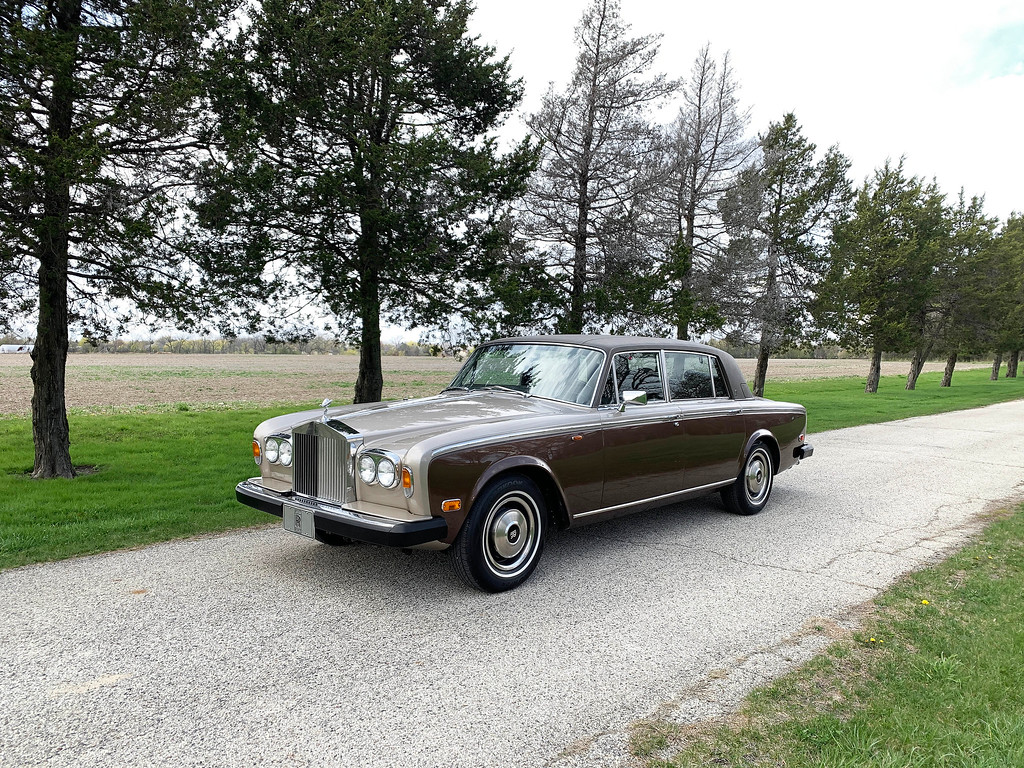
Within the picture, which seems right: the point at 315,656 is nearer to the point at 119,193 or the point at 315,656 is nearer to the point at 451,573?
the point at 451,573

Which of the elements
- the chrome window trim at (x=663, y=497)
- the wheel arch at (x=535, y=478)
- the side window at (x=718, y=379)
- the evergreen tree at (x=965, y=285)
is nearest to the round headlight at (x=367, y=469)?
the wheel arch at (x=535, y=478)

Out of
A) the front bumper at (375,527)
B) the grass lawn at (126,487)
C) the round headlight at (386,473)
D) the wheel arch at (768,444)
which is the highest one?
the round headlight at (386,473)

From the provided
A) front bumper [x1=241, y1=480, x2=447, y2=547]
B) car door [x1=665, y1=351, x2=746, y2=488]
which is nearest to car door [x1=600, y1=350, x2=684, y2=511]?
car door [x1=665, y1=351, x2=746, y2=488]

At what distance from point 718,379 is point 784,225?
20.0 meters

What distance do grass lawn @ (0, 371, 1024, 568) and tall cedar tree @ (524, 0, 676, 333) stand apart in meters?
5.78

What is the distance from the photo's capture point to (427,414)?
4.76 metres

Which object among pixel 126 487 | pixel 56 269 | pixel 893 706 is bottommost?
pixel 126 487

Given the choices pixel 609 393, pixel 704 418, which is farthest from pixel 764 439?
pixel 609 393

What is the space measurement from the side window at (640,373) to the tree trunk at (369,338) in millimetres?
6625

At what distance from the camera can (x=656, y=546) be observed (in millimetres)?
5449

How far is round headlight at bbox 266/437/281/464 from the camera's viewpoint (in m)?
4.83

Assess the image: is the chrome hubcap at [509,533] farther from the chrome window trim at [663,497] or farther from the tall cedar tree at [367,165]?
the tall cedar tree at [367,165]

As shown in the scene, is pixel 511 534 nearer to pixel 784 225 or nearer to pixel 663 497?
pixel 663 497

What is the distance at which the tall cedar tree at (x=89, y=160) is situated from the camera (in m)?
6.57
